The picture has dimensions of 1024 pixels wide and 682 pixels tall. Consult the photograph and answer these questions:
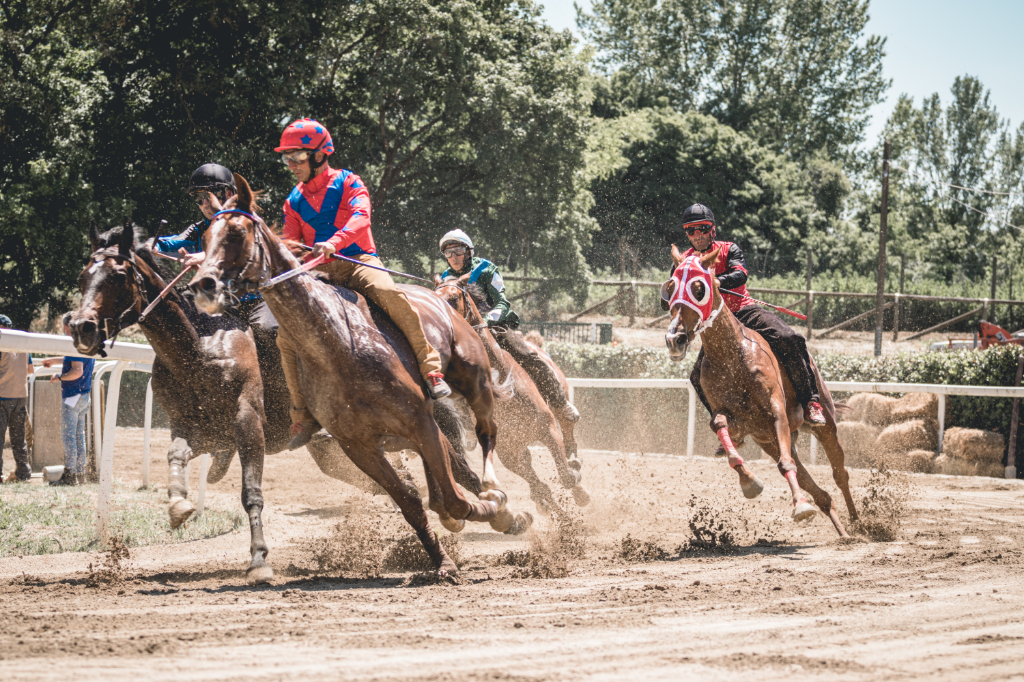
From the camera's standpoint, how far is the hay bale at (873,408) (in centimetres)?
1374

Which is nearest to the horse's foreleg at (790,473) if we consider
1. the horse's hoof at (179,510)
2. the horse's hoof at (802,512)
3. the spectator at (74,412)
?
the horse's hoof at (802,512)

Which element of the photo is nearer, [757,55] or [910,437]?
[910,437]

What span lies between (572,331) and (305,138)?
21.4m

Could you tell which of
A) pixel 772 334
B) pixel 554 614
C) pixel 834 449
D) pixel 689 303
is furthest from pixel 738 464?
pixel 554 614

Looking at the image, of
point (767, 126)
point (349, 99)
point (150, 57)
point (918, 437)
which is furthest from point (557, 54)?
point (767, 126)

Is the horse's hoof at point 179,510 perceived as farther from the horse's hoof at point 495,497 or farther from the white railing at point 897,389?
the white railing at point 897,389

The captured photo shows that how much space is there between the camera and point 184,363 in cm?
645

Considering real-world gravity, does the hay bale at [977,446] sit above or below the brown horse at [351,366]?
below

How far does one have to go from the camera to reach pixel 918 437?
1318 cm

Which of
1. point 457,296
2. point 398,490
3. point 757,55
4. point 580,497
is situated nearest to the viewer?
point 398,490

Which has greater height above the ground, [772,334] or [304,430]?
[772,334]

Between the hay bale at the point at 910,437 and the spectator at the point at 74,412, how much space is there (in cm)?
1087

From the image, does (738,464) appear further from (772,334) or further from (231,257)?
(231,257)

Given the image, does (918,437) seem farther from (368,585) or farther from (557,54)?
(557,54)
